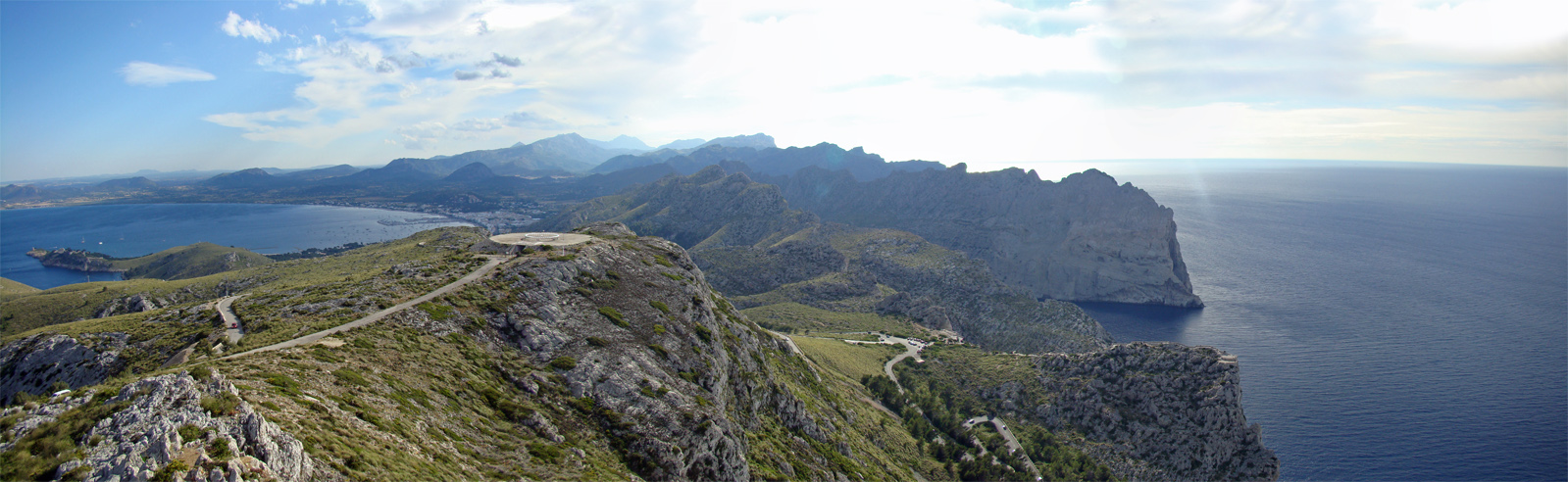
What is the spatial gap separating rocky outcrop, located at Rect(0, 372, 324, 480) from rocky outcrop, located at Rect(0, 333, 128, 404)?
35.4m

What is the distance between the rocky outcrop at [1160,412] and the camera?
88.6m

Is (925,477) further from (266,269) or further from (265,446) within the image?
(266,269)

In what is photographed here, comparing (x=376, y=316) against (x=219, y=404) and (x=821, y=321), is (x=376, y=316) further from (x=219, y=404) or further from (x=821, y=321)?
(x=821, y=321)

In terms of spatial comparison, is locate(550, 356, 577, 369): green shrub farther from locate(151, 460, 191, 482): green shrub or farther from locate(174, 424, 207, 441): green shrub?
locate(151, 460, 191, 482): green shrub

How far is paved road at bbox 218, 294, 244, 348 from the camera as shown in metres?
46.9

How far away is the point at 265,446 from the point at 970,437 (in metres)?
97.7

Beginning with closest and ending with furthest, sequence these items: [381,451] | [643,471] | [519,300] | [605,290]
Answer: [381,451] < [643,471] < [519,300] < [605,290]

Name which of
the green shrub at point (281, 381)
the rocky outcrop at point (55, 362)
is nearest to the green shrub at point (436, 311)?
the green shrub at point (281, 381)

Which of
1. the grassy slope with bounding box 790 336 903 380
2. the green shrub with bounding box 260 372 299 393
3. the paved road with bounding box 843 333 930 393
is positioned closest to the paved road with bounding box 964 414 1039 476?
the paved road with bounding box 843 333 930 393

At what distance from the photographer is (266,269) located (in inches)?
6496

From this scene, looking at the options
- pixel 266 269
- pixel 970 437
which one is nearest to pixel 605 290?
pixel 970 437

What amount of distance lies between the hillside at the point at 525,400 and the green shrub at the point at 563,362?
0.24 meters

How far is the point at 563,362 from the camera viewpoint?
50.6 metres

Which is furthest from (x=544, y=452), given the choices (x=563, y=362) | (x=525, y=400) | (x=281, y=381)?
(x=281, y=381)
